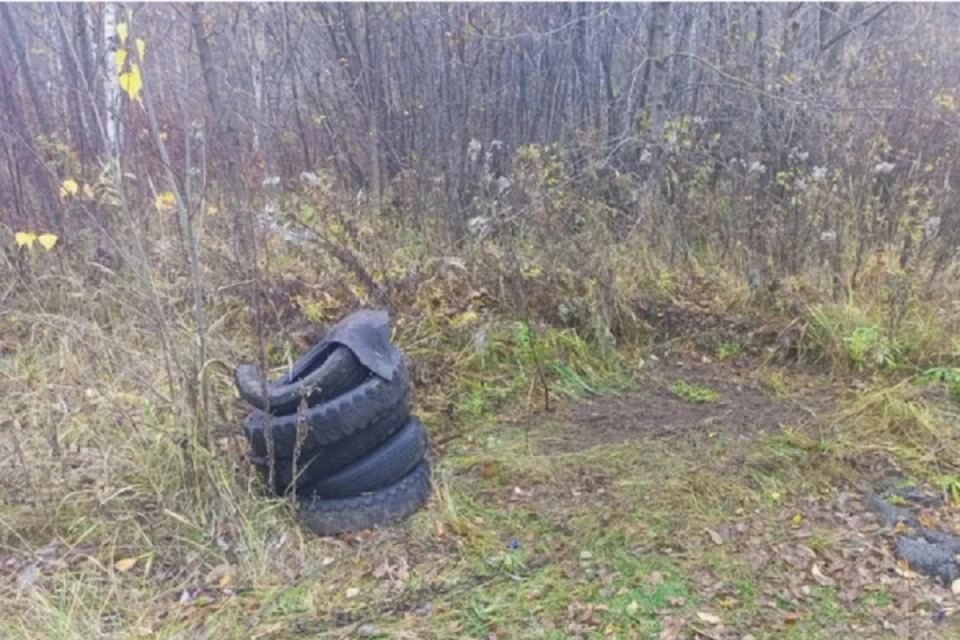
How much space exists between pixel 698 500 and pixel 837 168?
10.3 feet

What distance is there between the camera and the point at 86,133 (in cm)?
563

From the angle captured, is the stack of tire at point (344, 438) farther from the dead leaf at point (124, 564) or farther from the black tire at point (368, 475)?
the dead leaf at point (124, 564)

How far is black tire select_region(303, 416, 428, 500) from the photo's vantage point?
10.3 ft

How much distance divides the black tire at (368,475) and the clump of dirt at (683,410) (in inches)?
35.9

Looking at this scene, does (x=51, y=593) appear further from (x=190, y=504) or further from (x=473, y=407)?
(x=473, y=407)

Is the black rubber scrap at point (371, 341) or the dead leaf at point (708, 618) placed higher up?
the black rubber scrap at point (371, 341)

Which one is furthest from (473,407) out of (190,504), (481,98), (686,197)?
(481,98)

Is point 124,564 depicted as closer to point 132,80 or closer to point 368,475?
point 368,475

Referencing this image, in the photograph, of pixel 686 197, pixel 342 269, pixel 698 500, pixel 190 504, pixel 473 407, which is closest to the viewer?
pixel 190 504

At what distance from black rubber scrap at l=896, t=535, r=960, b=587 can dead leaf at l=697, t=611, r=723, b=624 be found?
0.90 m

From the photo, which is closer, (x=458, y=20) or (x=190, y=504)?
(x=190, y=504)

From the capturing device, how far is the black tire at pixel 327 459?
3096 millimetres

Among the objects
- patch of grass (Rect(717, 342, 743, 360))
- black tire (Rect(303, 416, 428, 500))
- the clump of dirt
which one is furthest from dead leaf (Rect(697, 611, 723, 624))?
patch of grass (Rect(717, 342, 743, 360))

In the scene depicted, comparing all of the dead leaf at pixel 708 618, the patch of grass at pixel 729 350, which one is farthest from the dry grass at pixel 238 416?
the dead leaf at pixel 708 618
